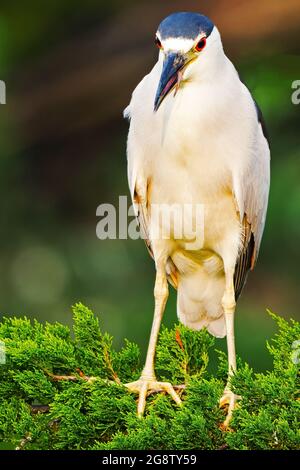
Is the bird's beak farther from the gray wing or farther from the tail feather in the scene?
the tail feather

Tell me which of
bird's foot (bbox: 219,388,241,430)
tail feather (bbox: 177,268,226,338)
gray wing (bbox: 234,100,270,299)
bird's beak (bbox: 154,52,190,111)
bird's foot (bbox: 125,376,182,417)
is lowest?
bird's foot (bbox: 219,388,241,430)

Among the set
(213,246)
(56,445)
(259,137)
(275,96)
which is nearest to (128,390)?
(56,445)

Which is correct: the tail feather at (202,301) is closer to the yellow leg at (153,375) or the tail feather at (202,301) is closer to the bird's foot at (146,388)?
the yellow leg at (153,375)

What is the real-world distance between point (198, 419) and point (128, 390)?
0.34 meters

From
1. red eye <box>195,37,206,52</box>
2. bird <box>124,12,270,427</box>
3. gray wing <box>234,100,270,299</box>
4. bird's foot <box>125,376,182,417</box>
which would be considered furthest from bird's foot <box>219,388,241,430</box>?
red eye <box>195,37,206,52</box>

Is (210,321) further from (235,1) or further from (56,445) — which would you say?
(235,1)

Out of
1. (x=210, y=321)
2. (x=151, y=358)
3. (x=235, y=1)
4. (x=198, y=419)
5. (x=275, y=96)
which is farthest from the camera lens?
(x=235, y=1)

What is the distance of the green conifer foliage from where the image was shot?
2.51m

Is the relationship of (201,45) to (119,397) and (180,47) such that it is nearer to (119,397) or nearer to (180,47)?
(180,47)

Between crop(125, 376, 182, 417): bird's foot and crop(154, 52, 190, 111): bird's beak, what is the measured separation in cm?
66

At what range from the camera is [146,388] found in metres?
2.86

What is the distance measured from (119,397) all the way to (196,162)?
2.15 ft

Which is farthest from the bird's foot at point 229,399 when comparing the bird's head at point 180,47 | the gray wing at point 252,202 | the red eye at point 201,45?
the red eye at point 201,45

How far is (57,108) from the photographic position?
5293 millimetres
